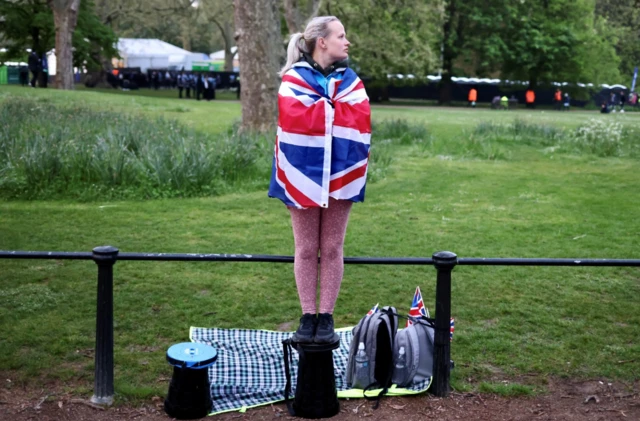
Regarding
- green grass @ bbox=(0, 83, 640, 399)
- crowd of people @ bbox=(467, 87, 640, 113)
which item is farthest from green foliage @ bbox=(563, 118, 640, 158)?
crowd of people @ bbox=(467, 87, 640, 113)

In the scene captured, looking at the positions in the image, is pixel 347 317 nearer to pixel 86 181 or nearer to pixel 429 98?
Result: pixel 86 181

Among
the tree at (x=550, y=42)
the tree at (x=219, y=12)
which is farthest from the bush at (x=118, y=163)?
the tree at (x=550, y=42)

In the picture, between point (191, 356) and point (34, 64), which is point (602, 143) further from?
point (34, 64)

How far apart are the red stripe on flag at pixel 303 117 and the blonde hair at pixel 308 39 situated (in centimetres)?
21

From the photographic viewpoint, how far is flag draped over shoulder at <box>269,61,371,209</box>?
391 cm

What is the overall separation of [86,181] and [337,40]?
795 centimetres

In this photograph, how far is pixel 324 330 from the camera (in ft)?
13.5

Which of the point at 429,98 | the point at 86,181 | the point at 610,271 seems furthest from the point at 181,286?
the point at 429,98

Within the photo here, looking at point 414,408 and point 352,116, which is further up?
point 352,116

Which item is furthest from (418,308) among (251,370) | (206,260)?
(206,260)

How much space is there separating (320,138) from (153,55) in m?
56.2

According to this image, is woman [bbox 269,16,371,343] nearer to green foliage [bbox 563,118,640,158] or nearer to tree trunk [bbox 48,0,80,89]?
green foliage [bbox 563,118,640,158]

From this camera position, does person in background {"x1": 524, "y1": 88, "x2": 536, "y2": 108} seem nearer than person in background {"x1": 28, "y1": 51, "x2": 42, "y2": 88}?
No

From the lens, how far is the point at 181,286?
270 inches
